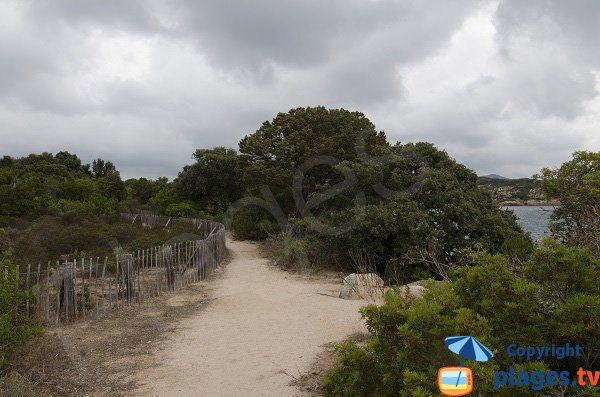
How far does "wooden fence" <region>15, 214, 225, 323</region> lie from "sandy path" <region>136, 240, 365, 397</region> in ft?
3.73

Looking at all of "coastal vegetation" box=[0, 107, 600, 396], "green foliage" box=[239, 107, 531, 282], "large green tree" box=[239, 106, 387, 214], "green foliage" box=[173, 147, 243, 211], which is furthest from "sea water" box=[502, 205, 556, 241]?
"green foliage" box=[173, 147, 243, 211]

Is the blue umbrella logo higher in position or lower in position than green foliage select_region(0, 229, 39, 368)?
higher

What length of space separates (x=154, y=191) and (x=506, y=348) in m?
42.4

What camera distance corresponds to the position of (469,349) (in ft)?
8.26

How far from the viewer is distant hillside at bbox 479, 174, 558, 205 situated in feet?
37.3

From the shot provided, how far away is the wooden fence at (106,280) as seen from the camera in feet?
25.0

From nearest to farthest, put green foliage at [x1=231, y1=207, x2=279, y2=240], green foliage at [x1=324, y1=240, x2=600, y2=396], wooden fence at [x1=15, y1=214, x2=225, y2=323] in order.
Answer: green foliage at [x1=324, y1=240, x2=600, y2=396] → wooden fence at [x1=15, y1=214, x2=225, y2=323] → green foliage at [x1=231, y1=207, x2=279, y2=240]

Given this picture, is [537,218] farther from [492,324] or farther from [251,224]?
[251,224]

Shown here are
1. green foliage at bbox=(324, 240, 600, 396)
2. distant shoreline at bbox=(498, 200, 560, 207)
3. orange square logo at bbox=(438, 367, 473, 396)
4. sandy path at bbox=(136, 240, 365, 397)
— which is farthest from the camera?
distant shoreline at bbox=(498, 200, 560, 207)

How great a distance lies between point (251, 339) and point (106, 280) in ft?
16.2

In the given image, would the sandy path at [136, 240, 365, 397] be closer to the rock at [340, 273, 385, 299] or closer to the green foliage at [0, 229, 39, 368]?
the rock at [340, 273, 385, 299]

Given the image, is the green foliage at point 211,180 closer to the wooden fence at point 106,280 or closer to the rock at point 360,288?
the wooden fence at point 106,280

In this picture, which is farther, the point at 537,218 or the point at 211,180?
the point at 211,180

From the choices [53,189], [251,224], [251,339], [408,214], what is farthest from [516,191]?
[53,189]
